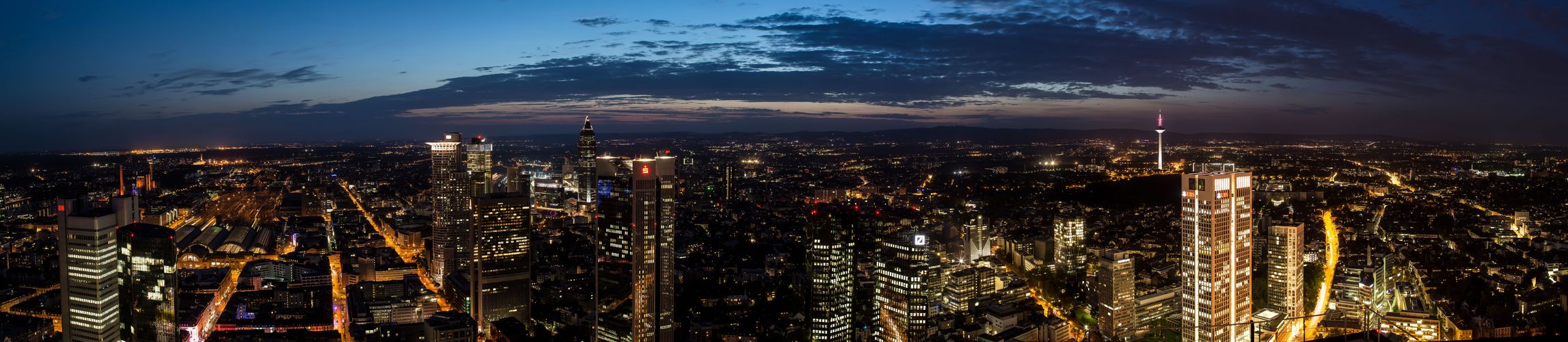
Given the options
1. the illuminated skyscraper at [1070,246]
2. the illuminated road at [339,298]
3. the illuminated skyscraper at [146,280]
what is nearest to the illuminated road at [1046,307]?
the illuminated skyscraper at [1070,246]

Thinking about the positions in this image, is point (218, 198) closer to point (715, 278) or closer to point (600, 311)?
point (715, 278)

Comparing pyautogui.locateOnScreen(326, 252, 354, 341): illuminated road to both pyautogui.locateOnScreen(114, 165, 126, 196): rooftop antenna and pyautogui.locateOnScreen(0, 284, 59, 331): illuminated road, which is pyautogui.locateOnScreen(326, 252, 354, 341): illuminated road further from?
pyautogui.locateOnScreen(114, 165, 126, 196): rooftop antenna

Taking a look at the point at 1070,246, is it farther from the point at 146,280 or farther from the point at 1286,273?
the point at 146,280

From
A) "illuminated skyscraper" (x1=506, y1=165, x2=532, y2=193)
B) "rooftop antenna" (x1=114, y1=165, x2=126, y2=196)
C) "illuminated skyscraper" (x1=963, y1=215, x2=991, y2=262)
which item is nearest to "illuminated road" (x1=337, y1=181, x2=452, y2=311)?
"illuminated skyscraper" (x1=506, y1=165, x2=532, y2=193)

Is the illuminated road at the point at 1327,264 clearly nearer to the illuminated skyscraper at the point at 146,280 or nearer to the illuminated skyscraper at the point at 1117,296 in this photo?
the illuminated skyscraper at the point at 1117,296

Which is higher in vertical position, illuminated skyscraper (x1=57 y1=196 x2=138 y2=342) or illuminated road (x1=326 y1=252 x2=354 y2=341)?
illuminated skyscraper (x1=57 y1=196 x2=138 y2=342)
